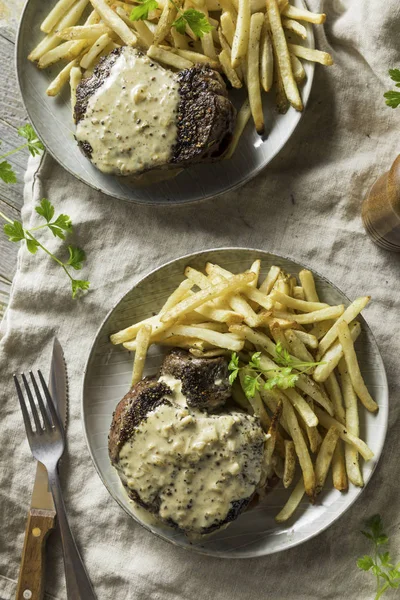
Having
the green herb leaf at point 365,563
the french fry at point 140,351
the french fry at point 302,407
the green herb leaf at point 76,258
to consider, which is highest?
the green herb leaf at point 76,258

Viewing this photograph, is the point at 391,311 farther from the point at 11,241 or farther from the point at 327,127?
the point at 11,241

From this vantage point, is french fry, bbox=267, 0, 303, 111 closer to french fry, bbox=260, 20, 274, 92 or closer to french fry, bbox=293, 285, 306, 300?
french fry, bbox=260, 20, 274, 92

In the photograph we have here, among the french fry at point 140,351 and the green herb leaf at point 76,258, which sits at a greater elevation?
the green herb leaf at point 76,258

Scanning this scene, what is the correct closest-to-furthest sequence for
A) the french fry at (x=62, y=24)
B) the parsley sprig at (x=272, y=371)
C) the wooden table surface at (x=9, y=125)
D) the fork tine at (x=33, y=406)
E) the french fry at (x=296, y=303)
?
the parsley sprig at (x=272, y=371)
the french fry at (x=296, y=303)
the french fry at (x=62, y=24)
the fork tine at (x=33, y=406)
the wooden table surface at (x=9, y=125)

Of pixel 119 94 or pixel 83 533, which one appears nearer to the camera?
pixel 119 94

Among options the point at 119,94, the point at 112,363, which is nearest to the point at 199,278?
the point at 112,363

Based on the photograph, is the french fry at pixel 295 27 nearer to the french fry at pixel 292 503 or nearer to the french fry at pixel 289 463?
the french fry at pixel 289 463

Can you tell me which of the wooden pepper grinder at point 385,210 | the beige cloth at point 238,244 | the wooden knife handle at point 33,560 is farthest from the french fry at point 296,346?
the wooden knife handle at point 33,560

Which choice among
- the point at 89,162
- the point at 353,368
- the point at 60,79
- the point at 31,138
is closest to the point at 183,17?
the point at 60,79
